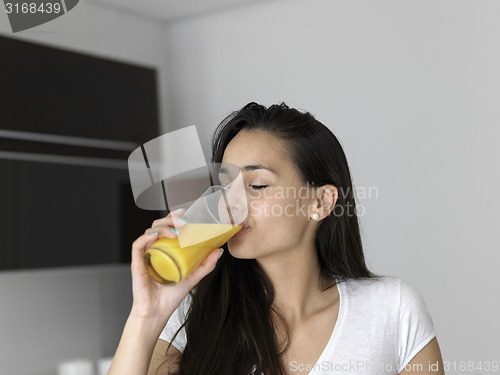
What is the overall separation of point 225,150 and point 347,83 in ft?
5.41

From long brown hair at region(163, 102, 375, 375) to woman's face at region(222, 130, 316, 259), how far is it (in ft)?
0.10

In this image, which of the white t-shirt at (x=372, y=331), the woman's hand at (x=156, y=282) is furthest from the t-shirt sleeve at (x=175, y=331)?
the woman's hand at (x=156, y=282)

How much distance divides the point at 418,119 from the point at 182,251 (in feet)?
6.14

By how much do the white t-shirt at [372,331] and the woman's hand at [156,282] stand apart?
0.54 feet

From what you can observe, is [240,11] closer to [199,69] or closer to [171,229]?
[199,69]

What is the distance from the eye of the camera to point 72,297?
3.19 metres

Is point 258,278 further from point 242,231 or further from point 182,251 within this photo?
point 182,251

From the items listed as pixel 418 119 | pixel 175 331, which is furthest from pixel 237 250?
pixel 418 119

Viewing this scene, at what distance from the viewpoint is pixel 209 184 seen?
54.9 inches

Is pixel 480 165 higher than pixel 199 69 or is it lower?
lower

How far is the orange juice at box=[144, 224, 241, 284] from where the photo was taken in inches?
51.9

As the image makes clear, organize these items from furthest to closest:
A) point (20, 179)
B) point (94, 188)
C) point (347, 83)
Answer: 1. point (347, 83)
2. point (94, 188)
3. point (20, 179)

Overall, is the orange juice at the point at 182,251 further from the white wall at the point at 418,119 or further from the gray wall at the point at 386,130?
the white wall at the point at 418,119

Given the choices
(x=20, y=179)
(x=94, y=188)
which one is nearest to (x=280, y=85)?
(x=94, y=188)
